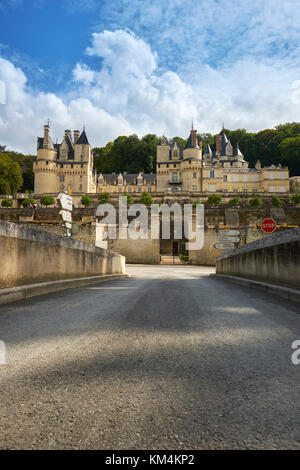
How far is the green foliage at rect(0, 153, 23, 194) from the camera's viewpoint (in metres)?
79.6

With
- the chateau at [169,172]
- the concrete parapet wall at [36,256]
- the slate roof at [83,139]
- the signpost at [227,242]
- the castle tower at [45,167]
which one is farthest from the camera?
the slate roof at [83,139]

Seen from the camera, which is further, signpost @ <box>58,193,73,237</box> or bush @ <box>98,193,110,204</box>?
bush @ <box>98,193,110,204</box>

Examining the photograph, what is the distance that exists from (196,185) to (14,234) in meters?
74.8

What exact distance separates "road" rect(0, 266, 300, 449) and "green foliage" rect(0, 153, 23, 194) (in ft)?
278

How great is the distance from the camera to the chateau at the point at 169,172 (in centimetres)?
7850

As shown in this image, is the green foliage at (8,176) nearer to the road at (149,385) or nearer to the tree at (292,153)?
the tree at (292,153)

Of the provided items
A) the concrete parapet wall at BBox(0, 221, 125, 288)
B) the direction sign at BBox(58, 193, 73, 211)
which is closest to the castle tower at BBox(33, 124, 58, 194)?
the direction sign at BBox(58, 193, 73, 211)

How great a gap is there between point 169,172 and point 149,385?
83386 mm

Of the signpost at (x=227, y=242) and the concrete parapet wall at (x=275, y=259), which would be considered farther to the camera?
the signpost at (x=227, y=242)

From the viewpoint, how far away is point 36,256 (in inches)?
269

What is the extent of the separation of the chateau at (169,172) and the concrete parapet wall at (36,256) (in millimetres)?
67498

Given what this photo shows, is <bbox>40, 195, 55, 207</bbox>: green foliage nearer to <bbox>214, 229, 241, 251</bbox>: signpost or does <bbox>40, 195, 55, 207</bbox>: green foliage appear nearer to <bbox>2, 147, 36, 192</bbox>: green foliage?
<bbox>2, 147, 36, 192</bbox>: green foliage

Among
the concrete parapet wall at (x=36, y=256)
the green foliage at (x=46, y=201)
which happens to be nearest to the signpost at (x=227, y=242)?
the concrete parapet wall at (x=36, y=256)
